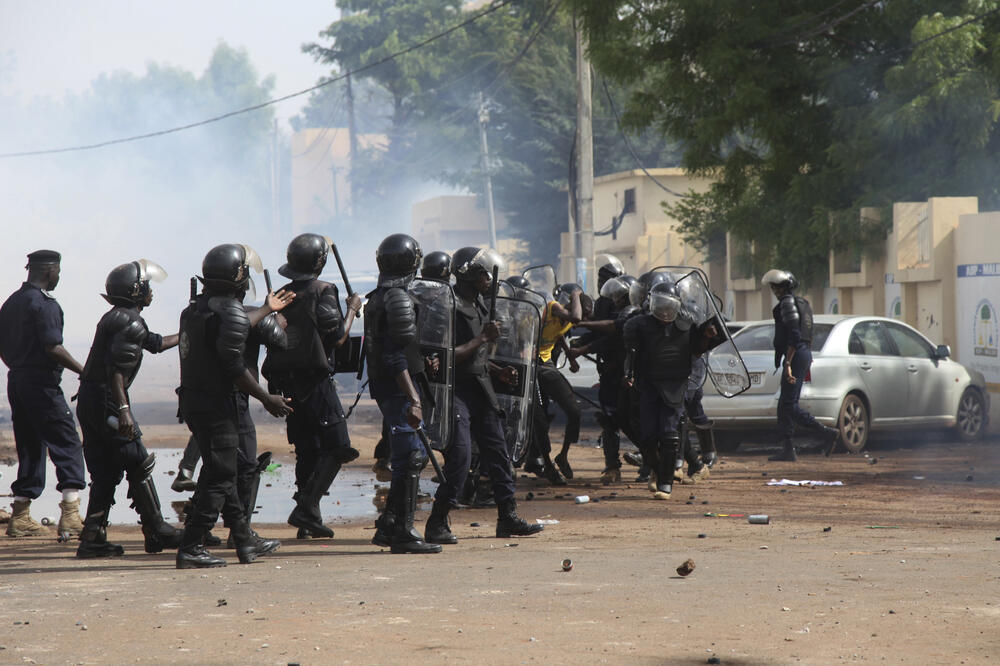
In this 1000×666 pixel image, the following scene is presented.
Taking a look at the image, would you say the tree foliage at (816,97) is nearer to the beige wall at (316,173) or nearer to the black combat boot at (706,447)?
the black combat boot at (706,447)

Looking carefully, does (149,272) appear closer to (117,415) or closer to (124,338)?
(124,338)

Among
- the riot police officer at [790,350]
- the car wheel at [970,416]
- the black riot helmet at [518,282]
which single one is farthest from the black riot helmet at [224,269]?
the car wheel at [970,416]

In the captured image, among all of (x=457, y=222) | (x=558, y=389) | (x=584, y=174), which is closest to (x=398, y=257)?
(x=558, y=389)

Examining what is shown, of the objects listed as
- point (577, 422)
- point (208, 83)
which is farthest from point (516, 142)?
point (208, 83)

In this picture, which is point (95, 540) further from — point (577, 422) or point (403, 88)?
point (403, 88)

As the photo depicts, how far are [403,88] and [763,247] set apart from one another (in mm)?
42363

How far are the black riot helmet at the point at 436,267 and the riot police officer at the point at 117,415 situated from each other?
169 centimetres

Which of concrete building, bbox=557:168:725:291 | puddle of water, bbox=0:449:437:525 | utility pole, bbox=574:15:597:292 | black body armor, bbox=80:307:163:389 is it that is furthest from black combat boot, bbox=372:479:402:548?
concrete building, bbox=557:168:725:291

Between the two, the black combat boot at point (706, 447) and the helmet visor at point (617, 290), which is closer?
the helmet visor at point (617, 290)

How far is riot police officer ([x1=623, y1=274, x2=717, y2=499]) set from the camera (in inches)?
405

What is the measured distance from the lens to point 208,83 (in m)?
111

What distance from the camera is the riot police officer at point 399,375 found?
757 centimetres

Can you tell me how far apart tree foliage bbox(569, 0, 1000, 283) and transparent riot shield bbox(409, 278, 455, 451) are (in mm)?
12347

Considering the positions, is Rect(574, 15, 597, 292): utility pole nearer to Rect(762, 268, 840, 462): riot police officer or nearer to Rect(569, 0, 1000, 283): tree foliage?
Rect(569, 0, 1000, 283): tree foliage
